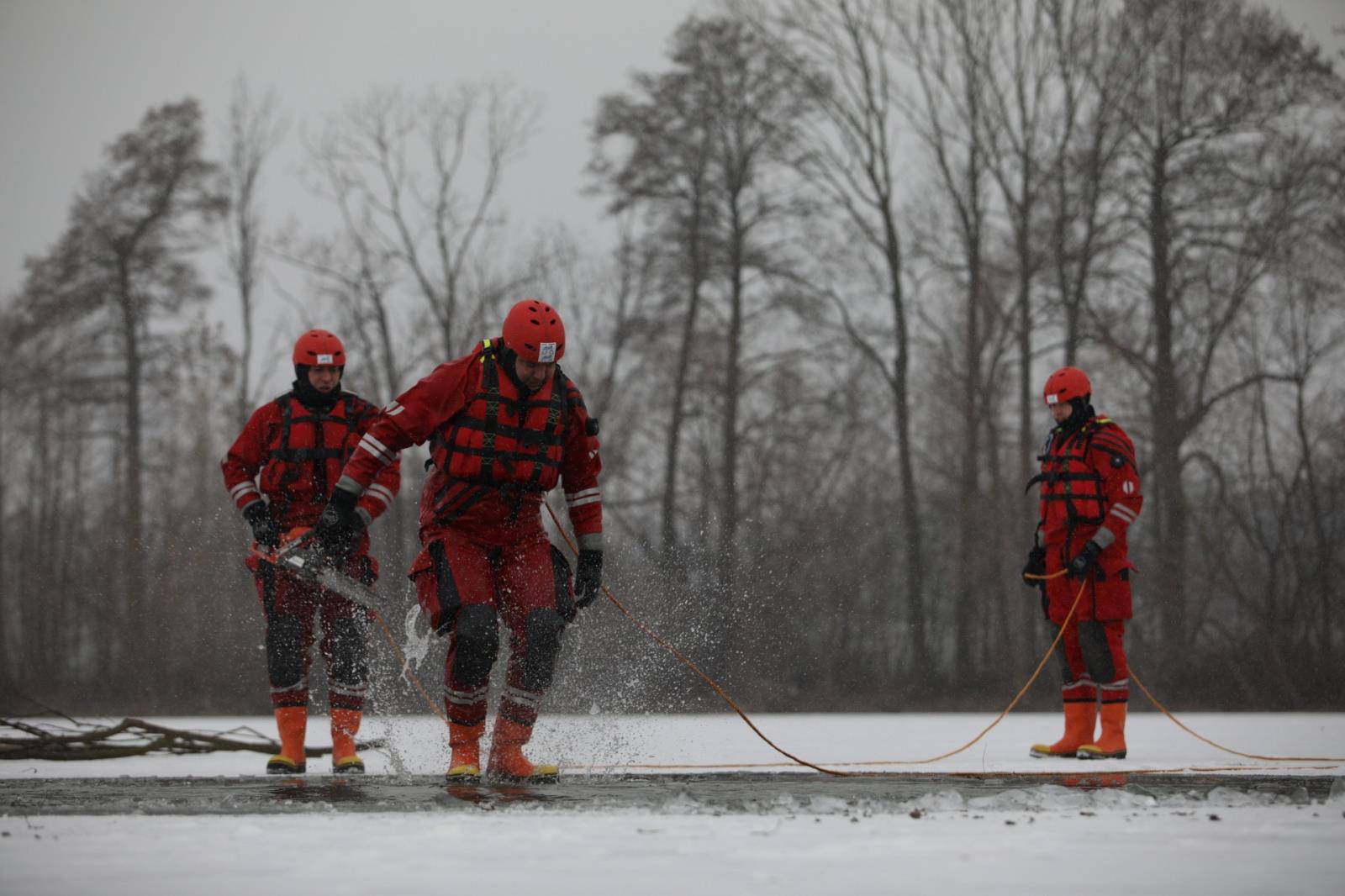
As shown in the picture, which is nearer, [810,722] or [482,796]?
[482,796]

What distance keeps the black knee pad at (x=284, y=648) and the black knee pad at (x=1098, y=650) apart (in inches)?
173

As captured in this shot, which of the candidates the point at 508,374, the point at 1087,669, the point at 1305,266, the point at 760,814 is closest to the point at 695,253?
the point at 1305,266

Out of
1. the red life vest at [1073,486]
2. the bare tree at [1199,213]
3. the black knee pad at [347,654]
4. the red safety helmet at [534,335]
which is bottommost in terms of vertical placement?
the black knee pad at [347,654]

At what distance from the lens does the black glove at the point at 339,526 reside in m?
6.32

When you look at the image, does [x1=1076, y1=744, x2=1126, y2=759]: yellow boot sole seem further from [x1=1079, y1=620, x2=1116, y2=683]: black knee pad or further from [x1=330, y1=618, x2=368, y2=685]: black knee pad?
[x1=330, y1=618, x2=368, y2=685]: black knee pad

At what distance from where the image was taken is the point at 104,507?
23.1 meters

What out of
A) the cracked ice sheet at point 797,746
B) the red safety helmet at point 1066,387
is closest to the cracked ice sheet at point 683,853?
the cracked ice sheet at point 797,746

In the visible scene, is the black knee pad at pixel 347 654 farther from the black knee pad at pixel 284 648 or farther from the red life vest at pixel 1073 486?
the red life vest at pixel 1073 486

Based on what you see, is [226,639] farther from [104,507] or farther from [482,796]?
[482,796]

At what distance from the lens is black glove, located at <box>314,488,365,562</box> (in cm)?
632

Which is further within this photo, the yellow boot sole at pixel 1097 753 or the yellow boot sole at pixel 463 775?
the yellow boot sole at pixel 1097 753

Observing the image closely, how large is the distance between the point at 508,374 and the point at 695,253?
1689 cm

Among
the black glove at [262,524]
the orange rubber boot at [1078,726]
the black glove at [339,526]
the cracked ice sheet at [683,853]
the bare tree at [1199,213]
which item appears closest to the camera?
the cracked ice sheet at [683,853]

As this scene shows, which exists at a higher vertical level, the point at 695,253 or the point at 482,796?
the point at 695,253
